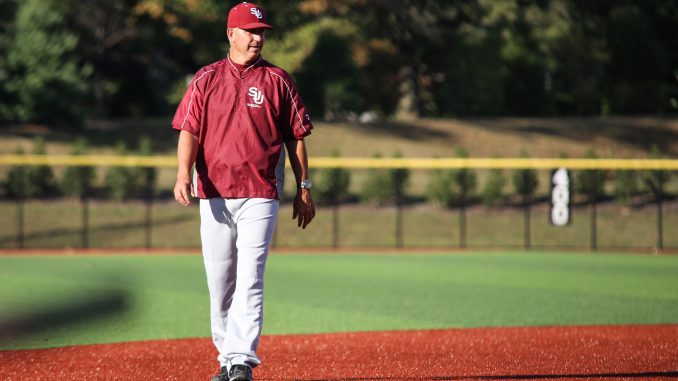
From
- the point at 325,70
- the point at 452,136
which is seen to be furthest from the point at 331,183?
the point at 325,70

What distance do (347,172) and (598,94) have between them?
20097mm

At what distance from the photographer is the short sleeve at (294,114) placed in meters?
5.80

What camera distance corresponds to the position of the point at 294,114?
19.1 ft

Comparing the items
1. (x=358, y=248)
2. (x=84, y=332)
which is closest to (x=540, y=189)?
(x=358, y=248)

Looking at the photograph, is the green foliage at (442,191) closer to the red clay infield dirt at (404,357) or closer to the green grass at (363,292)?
the green grass at (363,292)

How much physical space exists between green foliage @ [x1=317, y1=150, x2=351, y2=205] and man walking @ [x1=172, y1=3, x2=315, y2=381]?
22766 mm

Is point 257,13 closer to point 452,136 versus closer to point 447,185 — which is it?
point 447,185

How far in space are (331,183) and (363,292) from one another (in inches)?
616

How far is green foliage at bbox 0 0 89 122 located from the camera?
1435 inches

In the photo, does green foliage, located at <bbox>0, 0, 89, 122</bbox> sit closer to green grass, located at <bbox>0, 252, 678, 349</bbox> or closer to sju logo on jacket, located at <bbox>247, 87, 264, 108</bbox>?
green grass, located at <bbox>0, 252, 678, 349</bbox>

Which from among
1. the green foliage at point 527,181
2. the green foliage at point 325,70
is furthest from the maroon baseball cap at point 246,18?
the green foliage at point 325,70

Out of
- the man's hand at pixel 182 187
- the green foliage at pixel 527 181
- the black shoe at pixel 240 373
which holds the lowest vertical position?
the black shoe at pixel 240 373

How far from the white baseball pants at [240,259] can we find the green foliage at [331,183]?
74.5 feet

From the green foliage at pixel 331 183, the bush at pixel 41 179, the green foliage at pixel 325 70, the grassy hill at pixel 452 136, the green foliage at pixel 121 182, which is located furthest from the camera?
the green foliage at pixel 325 70
